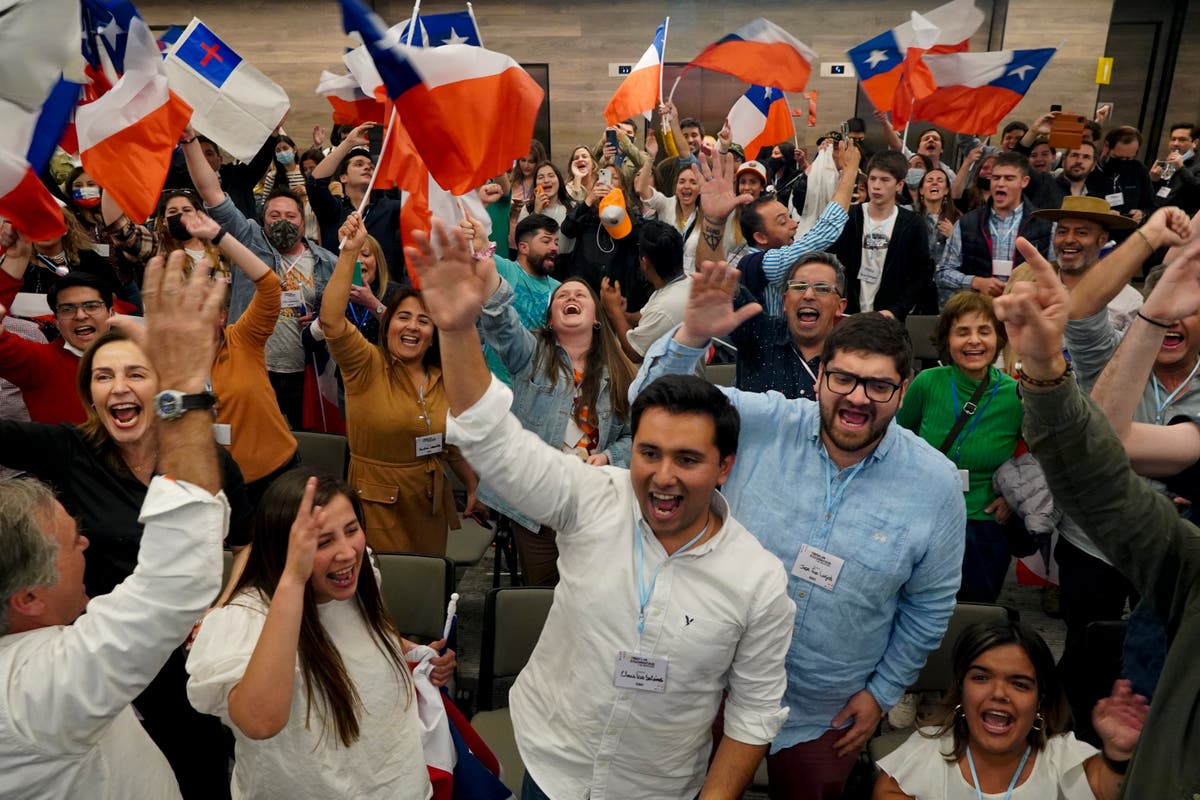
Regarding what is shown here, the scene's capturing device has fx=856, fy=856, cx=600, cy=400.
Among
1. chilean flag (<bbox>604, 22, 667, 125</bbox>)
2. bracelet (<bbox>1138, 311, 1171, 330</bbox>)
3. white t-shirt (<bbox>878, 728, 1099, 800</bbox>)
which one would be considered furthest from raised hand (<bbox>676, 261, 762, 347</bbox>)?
chilean flag (<bbox>604, 22, 667, 125</bbox>)

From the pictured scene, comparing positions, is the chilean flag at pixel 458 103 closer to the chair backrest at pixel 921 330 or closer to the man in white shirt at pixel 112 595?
the man in white shirt at pixel 112 595

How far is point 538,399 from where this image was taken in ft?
11.3

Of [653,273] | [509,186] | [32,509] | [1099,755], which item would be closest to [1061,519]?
[1099,755]

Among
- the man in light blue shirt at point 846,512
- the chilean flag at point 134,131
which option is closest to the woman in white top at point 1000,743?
the man in light blue shirt at point 846,512

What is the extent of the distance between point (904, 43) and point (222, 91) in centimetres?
464

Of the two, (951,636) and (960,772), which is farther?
(951,636)

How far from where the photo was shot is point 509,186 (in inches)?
296

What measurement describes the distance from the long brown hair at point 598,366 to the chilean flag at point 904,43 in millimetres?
3949

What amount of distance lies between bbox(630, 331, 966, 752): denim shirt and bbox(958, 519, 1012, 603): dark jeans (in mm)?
1407

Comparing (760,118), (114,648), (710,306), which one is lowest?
(114,648)

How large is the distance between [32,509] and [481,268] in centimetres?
96

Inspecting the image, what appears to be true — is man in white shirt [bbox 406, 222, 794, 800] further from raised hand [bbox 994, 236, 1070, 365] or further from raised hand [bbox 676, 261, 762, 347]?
raised hand [bbox 994, 236, 1070, 365]

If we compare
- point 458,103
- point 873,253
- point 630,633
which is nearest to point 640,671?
point 630,633

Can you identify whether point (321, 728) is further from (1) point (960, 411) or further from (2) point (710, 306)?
(1) point (960, 411)
